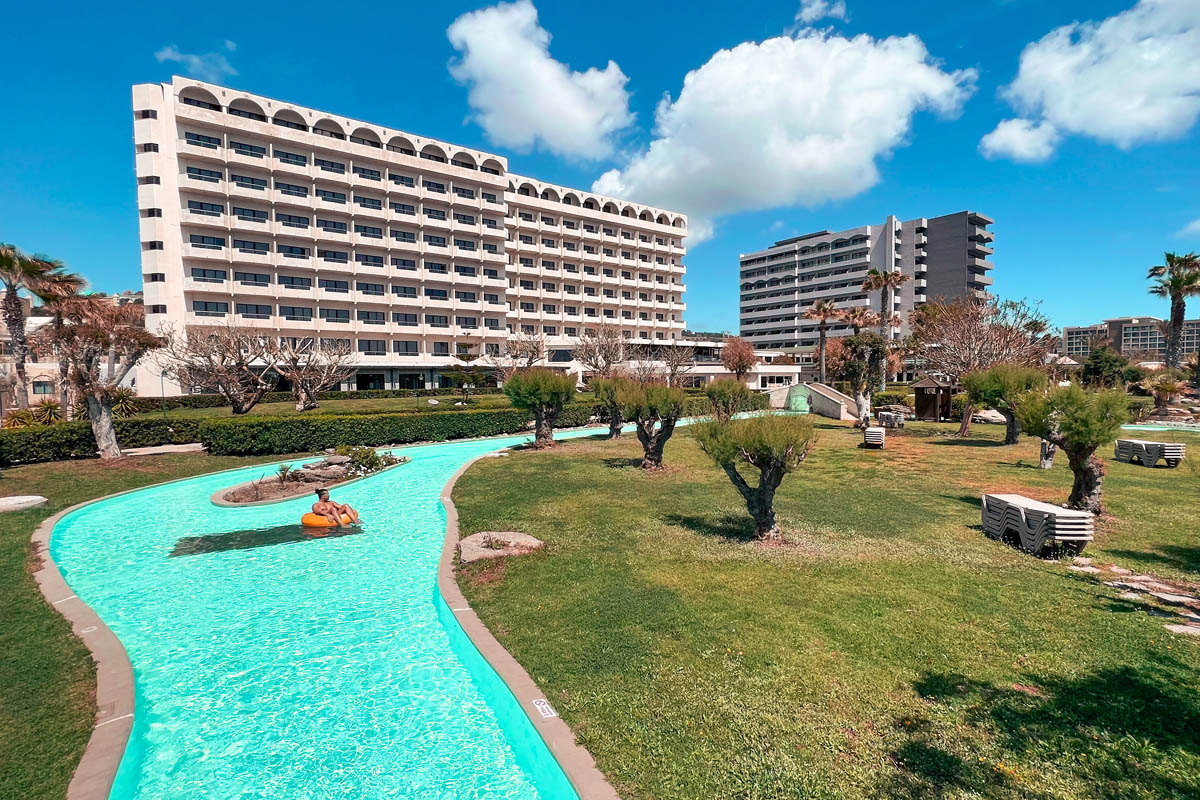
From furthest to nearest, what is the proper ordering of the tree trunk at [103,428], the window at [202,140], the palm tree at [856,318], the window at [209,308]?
the palm tree at [856,318], the window at [209,308], the window at [202,140], the tree trunk at [103,428]

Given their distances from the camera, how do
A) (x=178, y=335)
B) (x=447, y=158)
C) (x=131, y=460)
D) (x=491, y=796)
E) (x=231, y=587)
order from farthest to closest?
(x=447, y=158)
(x=178, y=335)
(x=131, y=460)
(x=231, y=587)
(x=491, y=796)

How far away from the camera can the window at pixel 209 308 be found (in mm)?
45969

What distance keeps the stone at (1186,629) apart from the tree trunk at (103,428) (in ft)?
92.3

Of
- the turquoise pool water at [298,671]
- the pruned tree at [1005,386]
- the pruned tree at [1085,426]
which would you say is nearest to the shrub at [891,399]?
the pruned tree at [1005,386]

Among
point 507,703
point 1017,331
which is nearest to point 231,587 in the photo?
point 507,703

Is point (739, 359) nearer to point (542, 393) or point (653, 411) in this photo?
point (542, 393)

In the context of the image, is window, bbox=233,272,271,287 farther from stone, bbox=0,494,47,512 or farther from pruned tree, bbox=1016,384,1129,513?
pruned tree, bbox=1016,384,1129,513

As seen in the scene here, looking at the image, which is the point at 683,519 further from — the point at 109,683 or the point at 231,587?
the point at 109,683

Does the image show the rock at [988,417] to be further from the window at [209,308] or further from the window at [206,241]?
the window at [206,241]

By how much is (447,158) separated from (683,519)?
57610 millimetres

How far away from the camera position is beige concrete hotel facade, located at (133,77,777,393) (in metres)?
45.0

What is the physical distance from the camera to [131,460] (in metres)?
19.8

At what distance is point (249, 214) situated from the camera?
4809 centimetres

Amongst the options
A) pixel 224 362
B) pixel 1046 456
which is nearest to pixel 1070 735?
pixel 1046 456
